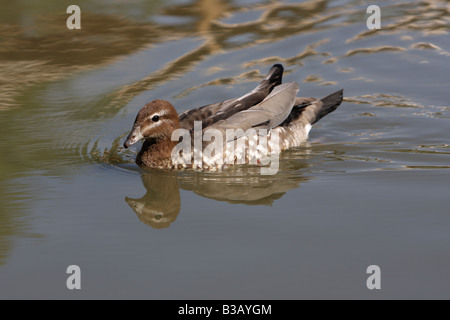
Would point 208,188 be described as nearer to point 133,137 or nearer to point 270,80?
point 133,137

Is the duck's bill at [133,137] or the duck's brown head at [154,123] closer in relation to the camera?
the duck's bill at [133,137]

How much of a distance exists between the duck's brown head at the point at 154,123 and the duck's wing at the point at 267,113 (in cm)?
51

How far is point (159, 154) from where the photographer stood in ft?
30.3

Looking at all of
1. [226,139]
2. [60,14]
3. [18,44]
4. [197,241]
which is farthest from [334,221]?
[60,14]

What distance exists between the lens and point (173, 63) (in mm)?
12555

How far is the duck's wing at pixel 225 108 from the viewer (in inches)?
374

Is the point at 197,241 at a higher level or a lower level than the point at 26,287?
higher

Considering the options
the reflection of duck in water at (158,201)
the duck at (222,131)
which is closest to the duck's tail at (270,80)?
the duck at (222,131)

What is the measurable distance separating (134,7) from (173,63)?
2.87m

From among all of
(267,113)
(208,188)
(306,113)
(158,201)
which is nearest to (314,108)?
(306,113)

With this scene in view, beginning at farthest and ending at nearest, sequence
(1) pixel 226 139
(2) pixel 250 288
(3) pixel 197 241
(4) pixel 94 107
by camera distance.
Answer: (4) pixel 94 107, (1) pixel 226 139, (3) pixel 197 241, (2) pixel 250 288

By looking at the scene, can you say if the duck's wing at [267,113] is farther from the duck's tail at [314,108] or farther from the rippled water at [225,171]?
the rippled water at [225,171]

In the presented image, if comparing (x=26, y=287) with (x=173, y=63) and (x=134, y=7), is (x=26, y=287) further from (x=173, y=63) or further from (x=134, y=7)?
(x=134, y=7)

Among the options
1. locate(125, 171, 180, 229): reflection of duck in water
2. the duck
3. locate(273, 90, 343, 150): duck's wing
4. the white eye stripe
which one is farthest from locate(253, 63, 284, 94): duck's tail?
locate(125, 171, 180, 229): reflection of duck in water
